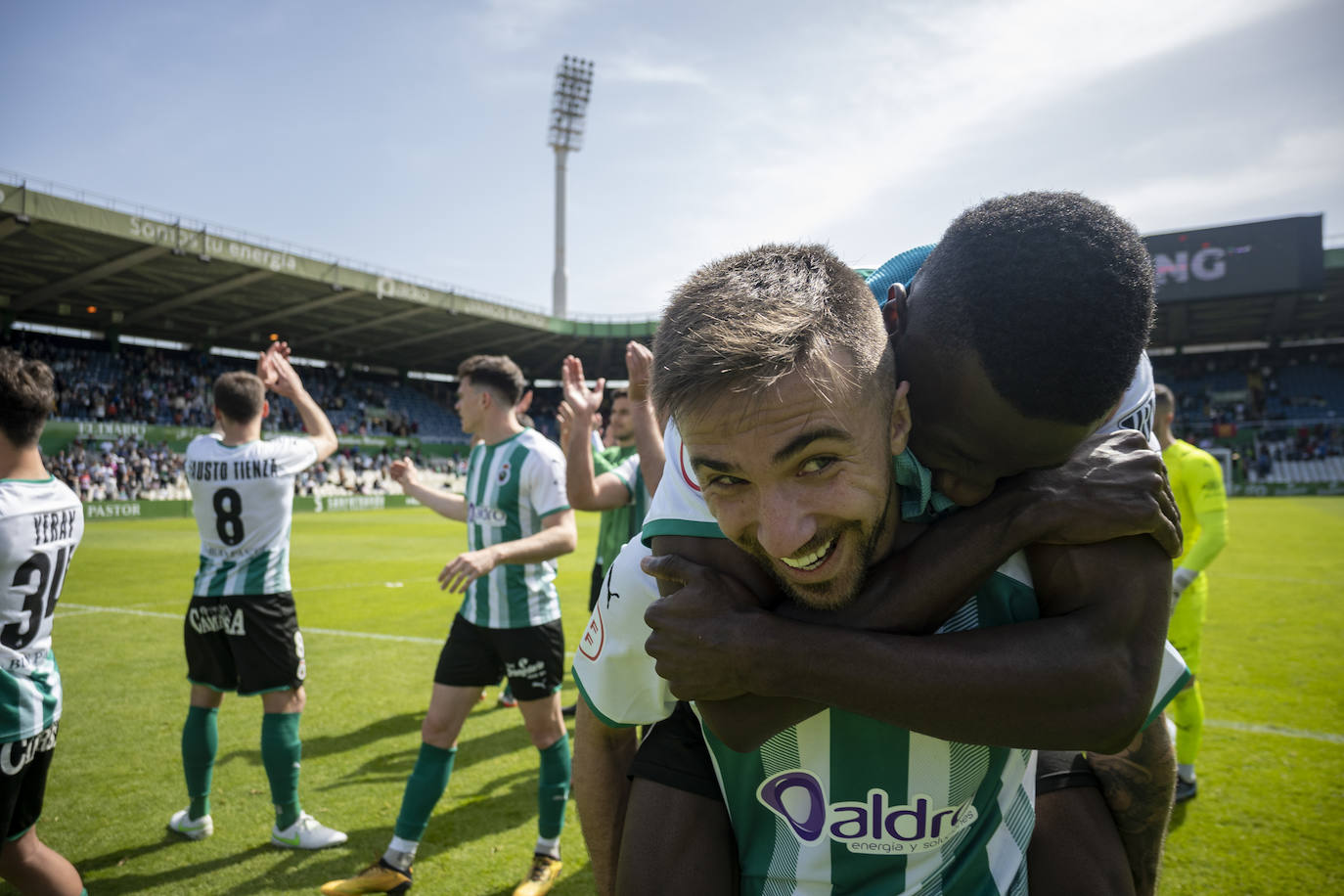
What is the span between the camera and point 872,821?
1556mm

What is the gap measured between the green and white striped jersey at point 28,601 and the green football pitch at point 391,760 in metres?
1.36

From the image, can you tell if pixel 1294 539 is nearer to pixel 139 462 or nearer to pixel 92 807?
pixel 92 807

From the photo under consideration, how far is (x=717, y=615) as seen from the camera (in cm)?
141

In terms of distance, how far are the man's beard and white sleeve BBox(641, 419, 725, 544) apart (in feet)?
0.40

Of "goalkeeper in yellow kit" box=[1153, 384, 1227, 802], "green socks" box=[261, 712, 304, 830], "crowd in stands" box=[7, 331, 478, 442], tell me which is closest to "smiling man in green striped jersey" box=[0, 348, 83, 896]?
"green socks" box=[261, 712, 304, 830]

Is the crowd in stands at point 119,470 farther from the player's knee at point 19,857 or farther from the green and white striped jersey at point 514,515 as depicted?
the player's knee at point 19,857

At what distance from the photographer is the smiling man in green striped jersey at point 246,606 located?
454 centimetres

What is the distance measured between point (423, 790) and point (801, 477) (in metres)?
3.47

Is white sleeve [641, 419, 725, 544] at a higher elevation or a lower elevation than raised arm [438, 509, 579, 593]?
higher

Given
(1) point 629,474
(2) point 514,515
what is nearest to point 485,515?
(2) point 514,515

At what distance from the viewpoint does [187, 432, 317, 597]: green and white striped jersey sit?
4848mm

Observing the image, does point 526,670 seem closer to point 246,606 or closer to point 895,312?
point 246,606

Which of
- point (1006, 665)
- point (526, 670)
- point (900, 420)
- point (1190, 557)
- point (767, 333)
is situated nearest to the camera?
point (1006, 665)

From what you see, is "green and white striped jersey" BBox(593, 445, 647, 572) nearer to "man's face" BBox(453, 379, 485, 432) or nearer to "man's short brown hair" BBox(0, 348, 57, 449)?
"man's face" BBox(453, 379, 485, 432)
